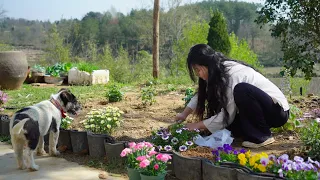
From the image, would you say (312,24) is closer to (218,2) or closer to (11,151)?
(11,151)

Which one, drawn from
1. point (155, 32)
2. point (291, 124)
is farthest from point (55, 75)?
point (291, 124)

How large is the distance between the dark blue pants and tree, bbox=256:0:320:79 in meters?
4.12

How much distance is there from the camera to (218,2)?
3756 centimetres

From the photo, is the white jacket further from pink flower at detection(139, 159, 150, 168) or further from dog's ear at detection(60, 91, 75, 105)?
dog's ear at detection(60, 91, 75, 105)

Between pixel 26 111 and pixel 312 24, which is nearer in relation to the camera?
pixel 26 111

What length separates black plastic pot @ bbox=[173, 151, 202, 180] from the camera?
10.6ft

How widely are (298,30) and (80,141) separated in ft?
19.1

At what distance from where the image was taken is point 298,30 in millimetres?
8336

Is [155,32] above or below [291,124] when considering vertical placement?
above

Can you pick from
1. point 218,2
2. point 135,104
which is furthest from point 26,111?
point 218,2

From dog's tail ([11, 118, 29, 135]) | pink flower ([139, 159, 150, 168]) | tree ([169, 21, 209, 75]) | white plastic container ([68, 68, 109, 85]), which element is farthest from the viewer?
tree ([169, 21, 209, 75])

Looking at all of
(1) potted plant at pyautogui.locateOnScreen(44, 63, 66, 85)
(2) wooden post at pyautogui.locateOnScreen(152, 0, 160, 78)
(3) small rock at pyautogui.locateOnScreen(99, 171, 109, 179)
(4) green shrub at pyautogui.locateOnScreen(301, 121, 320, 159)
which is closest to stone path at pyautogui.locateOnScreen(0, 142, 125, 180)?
(3) small rock at pyautogui.locateOnScreen(99, 171, 109, 179)

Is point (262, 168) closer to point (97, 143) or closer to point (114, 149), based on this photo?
point (114, 149)

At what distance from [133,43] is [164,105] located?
25.8m
